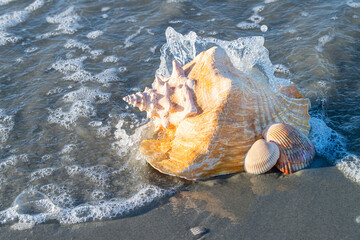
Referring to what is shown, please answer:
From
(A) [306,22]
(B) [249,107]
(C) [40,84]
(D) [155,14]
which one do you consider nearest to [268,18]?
(A) [306,22]

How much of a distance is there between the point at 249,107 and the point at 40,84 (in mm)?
3634

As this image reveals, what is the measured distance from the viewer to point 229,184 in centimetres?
385

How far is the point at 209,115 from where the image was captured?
3902 millimetres

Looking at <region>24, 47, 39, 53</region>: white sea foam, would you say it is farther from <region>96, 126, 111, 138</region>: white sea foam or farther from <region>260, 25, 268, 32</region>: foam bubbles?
<region>260, 25, 268, 32</region>: foam bubbles

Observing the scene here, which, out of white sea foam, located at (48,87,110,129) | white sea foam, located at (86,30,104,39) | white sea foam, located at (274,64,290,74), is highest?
white sea foam, located at (86,30,104,39)

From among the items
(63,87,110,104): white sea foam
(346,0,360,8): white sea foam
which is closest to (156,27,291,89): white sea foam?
(63,87,110,104): white sea foam

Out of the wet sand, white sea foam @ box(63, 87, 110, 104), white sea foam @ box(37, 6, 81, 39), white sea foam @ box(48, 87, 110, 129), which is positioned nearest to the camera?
the wet sand

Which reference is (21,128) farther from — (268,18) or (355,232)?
(268,18)

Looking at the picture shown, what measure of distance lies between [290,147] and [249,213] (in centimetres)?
85

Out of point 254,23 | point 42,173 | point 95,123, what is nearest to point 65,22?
point 95,123

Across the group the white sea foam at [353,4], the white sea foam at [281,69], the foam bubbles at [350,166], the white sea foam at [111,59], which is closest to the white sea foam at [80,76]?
the white sea foam at [111,59]

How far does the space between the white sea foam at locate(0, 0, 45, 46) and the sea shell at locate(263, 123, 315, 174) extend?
19.0 ft

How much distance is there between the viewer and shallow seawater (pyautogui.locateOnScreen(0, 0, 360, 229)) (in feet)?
13.1

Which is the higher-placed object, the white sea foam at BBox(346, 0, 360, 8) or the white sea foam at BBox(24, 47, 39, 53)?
the white sea foam at BBox(24, 47, 39, 53)
